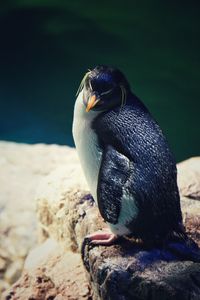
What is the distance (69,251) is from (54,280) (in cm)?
20

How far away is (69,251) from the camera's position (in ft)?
5.98

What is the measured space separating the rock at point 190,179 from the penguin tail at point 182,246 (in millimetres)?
467

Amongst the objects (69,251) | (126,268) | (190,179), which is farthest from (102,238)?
(190,179)

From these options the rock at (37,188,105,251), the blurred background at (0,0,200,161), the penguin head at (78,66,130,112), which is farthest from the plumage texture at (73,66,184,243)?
the blurred background at (0,0,200,161)

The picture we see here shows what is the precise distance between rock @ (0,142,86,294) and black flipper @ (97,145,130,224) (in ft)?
1.60

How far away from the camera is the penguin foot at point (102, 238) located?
143cm

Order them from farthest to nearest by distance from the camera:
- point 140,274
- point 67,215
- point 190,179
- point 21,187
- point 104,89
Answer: point 21,187 < point 190,179 < point 67,215 < point 104,89 < point 140,274

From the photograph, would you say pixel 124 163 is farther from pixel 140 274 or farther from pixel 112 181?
pixel 140 274

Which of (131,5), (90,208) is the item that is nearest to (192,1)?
(131,5)

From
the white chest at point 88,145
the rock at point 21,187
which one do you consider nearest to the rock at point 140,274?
the white chest at point 88,145

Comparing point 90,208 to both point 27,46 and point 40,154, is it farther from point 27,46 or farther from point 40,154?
point 27,46

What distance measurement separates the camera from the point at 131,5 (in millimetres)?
3297

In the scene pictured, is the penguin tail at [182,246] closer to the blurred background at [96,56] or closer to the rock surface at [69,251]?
the rock surface at [69,251]

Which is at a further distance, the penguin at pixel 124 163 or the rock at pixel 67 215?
the rock at pixel 67 215
